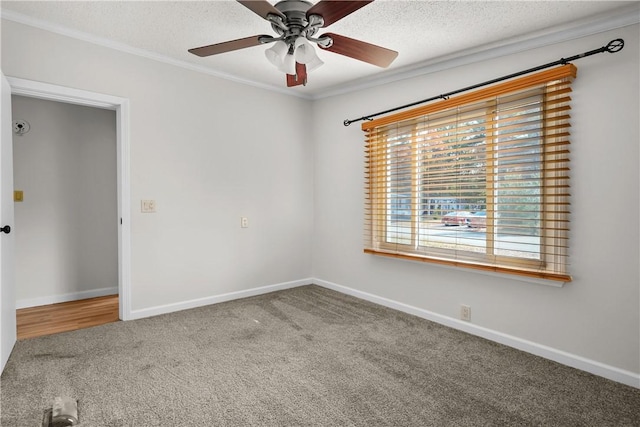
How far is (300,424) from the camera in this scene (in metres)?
1.71

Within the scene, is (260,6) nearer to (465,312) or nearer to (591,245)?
(591,245)

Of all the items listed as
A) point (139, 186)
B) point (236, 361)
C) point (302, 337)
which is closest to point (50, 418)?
point (236, 361)

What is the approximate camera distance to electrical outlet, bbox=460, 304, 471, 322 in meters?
2.91

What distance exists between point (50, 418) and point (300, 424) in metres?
1.21

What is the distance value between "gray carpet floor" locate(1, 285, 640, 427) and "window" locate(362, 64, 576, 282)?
2.30 feet

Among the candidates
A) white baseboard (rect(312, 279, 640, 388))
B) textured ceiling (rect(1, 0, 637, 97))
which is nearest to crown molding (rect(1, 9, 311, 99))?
textured ceiling (rect(1, 0, 637, 97))

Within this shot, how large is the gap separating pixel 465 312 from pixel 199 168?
2.73 meters

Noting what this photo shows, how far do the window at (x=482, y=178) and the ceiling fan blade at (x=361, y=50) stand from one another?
3.11 ft

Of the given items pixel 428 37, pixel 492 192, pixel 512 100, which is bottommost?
pixel 492 192

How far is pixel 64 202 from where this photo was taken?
3791mm

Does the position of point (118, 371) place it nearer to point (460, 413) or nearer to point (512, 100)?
point (460, 413)

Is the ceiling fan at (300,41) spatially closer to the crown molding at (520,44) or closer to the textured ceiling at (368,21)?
the textured ceiling at (368,21)

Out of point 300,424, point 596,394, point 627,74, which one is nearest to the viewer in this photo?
point 300,424

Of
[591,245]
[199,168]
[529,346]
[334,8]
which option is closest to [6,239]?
[199,168]
